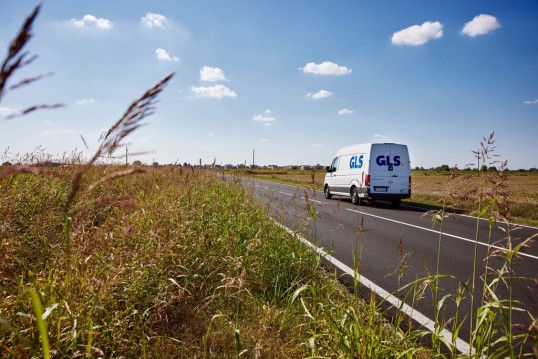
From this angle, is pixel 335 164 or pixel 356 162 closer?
pixel 356 162

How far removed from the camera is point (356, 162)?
52.4ft

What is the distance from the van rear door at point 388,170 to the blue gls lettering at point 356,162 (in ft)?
2.63

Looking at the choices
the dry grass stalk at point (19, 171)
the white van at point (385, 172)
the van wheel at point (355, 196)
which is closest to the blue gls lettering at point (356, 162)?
the white van at point (385, 172)

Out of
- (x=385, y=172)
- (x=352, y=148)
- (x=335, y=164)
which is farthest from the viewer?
(x=335, y=164)

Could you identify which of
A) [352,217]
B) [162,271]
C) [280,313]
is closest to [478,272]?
[280,313]

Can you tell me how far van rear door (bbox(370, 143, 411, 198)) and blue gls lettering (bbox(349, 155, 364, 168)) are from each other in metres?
0.80

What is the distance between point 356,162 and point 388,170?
161 centimetres

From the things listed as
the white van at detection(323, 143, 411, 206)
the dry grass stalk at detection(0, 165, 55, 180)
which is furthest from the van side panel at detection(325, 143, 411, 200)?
the dry grass stalk at detection(0, 165, 55, 180)

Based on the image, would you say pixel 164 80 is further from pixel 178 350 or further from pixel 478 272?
pixel 478 272

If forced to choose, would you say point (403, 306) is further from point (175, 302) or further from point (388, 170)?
point (388, 170)

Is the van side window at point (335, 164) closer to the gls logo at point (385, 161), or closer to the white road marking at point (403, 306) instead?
the gls logo at point (385, 161)

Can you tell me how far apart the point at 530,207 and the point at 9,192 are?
55.8ft

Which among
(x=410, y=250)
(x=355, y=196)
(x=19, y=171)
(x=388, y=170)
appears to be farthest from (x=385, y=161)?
(x=19, y=171)

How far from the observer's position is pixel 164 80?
1.00m
